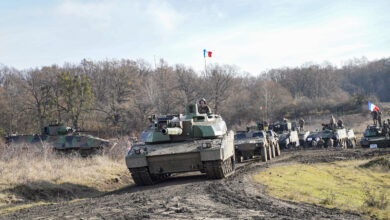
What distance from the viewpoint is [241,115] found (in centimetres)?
6538

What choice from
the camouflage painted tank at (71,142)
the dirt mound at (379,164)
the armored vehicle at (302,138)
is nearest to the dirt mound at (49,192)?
the camouflage painted tank at (71,142)

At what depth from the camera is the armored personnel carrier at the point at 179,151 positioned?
13172 mm

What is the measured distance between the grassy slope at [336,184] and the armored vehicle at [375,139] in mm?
9117

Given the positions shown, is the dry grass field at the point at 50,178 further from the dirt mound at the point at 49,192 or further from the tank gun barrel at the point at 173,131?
the tank gun barrel at the point at 173,131

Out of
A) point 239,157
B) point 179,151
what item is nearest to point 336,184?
point 179,151

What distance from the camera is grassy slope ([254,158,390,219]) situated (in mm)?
9766

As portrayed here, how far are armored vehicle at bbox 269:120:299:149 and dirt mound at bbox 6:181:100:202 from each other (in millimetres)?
20119

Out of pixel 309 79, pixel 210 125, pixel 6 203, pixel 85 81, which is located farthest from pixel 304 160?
pixel 309 79

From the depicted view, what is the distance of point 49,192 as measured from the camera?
13.2 metres

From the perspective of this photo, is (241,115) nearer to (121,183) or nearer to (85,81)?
(85,81)

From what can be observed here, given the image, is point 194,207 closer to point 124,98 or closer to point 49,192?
point 49,192

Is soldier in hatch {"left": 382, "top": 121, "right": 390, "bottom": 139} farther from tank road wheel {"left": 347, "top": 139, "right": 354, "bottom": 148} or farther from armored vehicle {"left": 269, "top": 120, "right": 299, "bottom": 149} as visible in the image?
armored vehicle {"left": 269, "top": 120, "right": 299, "bottom": 149}

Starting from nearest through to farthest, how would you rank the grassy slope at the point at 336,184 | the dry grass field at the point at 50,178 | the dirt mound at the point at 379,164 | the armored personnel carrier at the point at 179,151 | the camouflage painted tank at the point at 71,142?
the grassy slope at the point at 336,184
the dry grass field at the point at 50,178
the armored personnel carrier at the point at 179,151
the dirt mound at the point at 379,164
the camouflage painted tank at the point at 71,142

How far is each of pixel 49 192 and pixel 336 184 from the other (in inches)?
398
